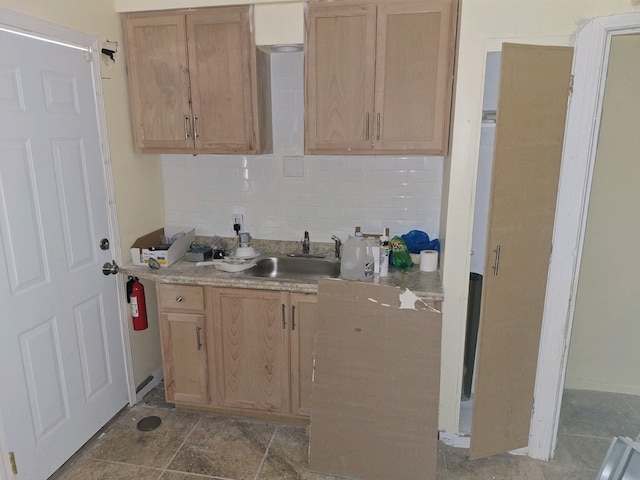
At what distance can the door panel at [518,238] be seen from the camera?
1.95 meters

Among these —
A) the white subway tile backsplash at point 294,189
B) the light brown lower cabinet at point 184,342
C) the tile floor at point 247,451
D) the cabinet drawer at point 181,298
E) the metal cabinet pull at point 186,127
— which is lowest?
the tile floor at point 247,451

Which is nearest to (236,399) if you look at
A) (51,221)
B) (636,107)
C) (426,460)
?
(426,460)

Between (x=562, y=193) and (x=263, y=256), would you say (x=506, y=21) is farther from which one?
(x=263, y=256)

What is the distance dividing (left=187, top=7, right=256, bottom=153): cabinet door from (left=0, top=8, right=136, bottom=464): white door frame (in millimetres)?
494

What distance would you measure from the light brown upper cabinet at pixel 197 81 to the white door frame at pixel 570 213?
163 cm

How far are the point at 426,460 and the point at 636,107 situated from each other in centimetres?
233

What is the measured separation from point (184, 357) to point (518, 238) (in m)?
1.97

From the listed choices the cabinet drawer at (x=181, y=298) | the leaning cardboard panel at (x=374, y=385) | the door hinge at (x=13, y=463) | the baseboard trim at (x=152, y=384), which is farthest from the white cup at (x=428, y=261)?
A: the door hinge at (x=13, y=463)

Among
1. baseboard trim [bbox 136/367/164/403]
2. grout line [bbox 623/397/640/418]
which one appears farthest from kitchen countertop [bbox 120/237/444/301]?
grout line [bbox 623/397/640/418]

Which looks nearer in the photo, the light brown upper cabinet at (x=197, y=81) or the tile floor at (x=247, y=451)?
the tile floor at (x=247, y=451)

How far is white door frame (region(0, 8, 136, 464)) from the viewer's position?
191 centimetres

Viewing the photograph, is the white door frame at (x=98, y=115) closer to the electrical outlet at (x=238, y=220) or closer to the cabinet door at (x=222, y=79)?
the cabinet door at (x=222, y=79)

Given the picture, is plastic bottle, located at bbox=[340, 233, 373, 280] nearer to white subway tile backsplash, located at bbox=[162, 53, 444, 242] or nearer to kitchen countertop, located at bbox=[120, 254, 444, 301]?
kitchen countertop, located at bbox=[120, 254, 444, 301]

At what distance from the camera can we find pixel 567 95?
6.52 ft
